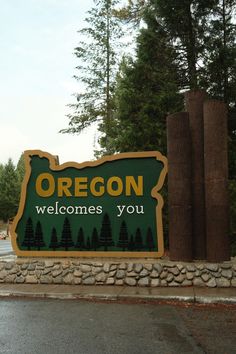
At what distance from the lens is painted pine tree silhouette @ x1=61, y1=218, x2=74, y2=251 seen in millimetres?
11039

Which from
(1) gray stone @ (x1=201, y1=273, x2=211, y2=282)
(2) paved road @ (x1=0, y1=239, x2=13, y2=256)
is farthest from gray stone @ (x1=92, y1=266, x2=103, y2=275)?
(2) paved road @ (x1=0, y1=239, x2=13, y2=256)

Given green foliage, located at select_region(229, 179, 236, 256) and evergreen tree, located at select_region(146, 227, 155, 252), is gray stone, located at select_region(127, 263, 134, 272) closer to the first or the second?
evergreen tree, located at select_region(146, 227, 155, 252)

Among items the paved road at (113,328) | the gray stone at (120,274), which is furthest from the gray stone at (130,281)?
the paved road at (113,328)

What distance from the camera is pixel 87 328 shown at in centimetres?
669

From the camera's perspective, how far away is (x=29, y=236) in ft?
37.0

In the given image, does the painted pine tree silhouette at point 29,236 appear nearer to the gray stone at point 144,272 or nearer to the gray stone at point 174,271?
the gray stone at point 144,272

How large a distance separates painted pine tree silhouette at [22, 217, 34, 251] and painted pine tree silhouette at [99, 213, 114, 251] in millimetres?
1802

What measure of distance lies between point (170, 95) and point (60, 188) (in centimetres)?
931

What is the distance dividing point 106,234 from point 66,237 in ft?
3.41

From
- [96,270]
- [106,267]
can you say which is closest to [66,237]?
[96,270]

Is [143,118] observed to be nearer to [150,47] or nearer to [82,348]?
[150,47]

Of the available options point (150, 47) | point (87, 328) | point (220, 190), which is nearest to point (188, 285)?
point (220, 190)

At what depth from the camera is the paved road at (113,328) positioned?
18.7 feet

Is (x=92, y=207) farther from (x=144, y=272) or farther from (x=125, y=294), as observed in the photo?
(x=125, y=294)
